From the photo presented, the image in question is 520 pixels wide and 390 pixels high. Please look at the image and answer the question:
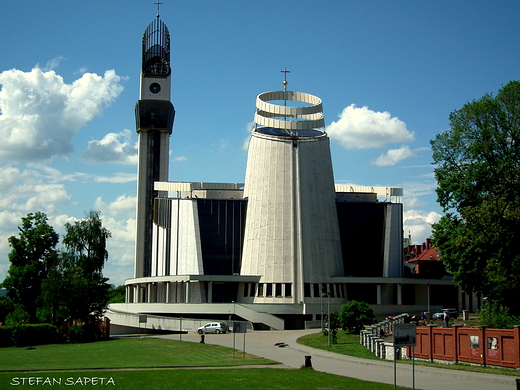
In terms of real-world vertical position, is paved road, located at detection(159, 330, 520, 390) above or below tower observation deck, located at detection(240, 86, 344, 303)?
below

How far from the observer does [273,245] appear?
71688 millimetres

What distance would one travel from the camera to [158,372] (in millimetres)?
28031

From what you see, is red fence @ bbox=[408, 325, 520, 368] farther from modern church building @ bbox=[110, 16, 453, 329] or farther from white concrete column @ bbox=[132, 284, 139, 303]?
white concrete column @ bbox=[132, 284, 139, 303]

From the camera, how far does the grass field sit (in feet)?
75.9

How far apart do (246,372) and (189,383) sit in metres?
4.78

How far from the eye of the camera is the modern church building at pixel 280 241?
70.6 metres

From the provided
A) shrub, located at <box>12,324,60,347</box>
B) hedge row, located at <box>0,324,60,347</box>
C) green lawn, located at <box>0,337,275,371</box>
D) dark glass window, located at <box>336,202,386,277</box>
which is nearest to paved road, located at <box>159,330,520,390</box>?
green lawn, located at <box>0,337,275,371</box>

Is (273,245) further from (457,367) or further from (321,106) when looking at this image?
(457,367)

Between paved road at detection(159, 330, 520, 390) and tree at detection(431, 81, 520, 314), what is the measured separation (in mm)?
11163

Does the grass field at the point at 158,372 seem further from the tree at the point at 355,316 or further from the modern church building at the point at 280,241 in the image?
the modern church building at the point at 280,241

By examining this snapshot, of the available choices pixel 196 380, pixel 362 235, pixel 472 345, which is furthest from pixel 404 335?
pixel 362 235

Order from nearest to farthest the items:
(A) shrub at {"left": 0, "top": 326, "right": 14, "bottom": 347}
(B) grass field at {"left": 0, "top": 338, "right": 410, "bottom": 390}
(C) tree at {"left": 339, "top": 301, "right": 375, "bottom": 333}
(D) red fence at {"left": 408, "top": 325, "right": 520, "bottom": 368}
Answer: (B) grass field at {"left": 0, "top": 338, "right": 410, "bottom": 390}, (D) red fence at {"left": 408, "top": 325, "right": 520, "bottom": 368}, (C) tree at {"left": 339, "top": 301, "right": 375, "bottom": 333}, (A) shrub at {"left": 0, "top": 326, "right": 14, "bottom": 347}

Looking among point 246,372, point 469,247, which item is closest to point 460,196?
point 469,247

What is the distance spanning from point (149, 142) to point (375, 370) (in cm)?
7613
